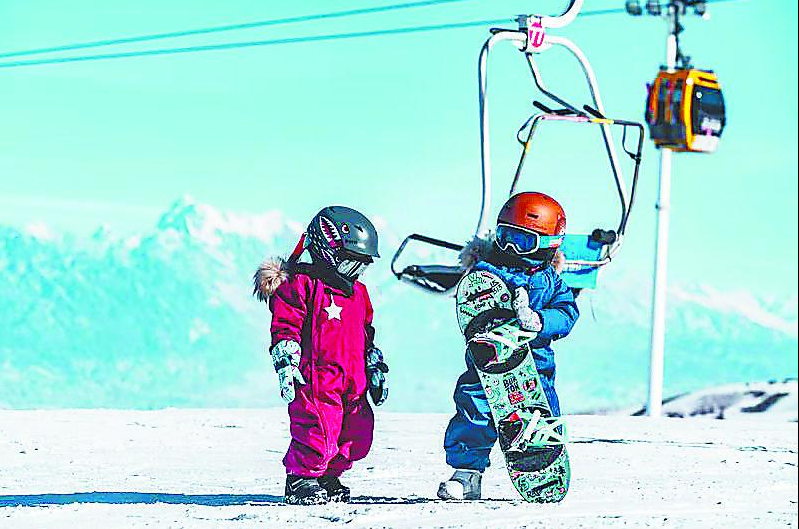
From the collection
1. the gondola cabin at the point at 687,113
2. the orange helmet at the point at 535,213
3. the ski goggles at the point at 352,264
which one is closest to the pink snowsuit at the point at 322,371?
the ski goggles at the point at 352,264

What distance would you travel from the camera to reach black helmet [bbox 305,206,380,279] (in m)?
6.14

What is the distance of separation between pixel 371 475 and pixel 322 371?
75.9 inches

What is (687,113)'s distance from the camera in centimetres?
914

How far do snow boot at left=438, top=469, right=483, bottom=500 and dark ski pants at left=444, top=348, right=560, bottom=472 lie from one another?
4cm

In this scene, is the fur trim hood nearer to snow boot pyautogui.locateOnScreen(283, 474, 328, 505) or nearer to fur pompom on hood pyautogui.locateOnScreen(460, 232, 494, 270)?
fur pompom on hood pyautogui.locateOnScreen(460, 232, 494, 270)

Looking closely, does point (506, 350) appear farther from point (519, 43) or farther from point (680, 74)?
point (680, 74)

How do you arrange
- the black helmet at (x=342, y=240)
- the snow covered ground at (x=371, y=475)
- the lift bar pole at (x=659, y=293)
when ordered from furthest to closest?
the lift bar pole at (x=659, y=293) → the black helmet at (x=342, y=240) → the snow covered ground at (x=371, y=475)

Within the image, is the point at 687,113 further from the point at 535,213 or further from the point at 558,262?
the point at 535,213

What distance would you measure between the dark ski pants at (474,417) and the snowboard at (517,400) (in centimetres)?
4

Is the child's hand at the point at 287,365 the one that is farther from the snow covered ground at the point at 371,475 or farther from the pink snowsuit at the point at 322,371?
the snow covered ground at the point at 371,475

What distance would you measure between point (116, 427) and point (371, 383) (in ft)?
16.6

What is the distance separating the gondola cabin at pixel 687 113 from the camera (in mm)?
9180

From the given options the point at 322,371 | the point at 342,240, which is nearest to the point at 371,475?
the point at 322,371

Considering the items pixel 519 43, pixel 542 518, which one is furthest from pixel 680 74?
pixel 542 518
